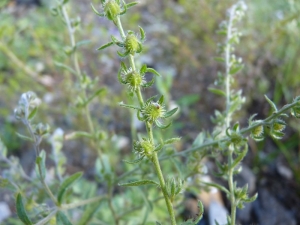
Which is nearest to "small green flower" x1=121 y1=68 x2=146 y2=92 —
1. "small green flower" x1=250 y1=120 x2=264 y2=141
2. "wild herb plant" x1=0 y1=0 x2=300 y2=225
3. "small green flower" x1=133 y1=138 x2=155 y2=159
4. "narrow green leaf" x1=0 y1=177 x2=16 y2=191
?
"wild herb plant" x1=0 y1=0 x2=300 y2=225

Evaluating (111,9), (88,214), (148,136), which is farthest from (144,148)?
(88,214)

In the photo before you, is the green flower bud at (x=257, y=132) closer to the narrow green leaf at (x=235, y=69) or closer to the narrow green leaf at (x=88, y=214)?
the narrow green leaf at (x=235, y=69)

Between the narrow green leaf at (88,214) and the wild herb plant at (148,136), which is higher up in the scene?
the wild herb plant at (148,136)

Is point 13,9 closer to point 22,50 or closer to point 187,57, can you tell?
point 22,50

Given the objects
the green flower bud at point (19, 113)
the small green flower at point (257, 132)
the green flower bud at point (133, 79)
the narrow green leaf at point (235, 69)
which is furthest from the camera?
the narrow green leaf at point (235, 69)

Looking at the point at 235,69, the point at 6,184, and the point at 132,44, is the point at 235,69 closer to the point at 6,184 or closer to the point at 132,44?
the point at 132,44

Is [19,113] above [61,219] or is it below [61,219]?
above

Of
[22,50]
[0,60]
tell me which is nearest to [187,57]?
[22,50]

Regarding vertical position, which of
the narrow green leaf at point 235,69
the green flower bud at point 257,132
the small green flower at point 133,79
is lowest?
the narrow green leaf at point 235,69

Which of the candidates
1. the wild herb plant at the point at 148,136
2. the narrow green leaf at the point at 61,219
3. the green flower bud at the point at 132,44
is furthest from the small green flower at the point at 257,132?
the narrow green leaf at the point at 61,219

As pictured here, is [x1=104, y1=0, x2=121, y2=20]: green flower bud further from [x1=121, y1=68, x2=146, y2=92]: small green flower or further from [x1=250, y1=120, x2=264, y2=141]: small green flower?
[x1=250, y1=120, x2=264, y2=141]: small green flower
